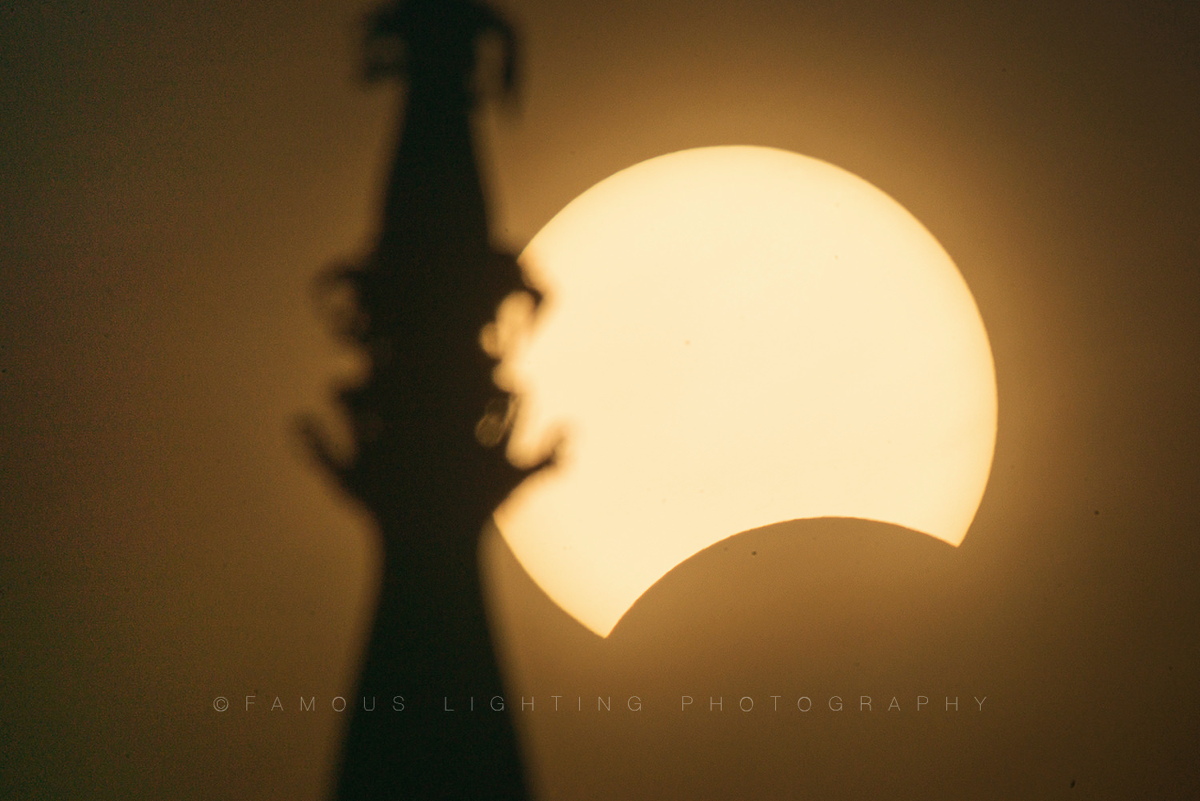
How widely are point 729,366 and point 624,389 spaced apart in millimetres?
214

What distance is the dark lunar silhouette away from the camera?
3.15ft

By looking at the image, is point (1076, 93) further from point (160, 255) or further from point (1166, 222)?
point (160, 255)

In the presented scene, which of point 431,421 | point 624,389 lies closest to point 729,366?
point 624,389

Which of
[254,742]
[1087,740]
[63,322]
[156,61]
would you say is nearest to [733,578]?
[1087,740]

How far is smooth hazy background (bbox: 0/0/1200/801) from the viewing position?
966mm

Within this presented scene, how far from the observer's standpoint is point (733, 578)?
97cm

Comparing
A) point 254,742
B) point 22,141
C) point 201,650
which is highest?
point 22,141

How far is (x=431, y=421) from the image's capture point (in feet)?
3.17

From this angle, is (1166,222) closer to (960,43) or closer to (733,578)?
(960,43)

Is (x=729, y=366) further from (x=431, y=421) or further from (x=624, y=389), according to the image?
(x=431, y=421)

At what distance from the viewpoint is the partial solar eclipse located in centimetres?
96

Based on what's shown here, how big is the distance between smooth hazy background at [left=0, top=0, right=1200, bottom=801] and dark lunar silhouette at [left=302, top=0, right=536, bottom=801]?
6 centimetres

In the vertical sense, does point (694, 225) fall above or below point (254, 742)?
above

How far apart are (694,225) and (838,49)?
46cm
